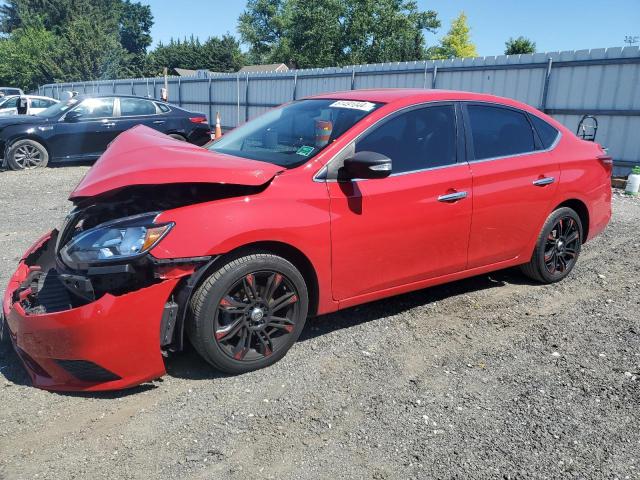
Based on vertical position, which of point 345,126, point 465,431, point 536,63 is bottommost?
point 465,431

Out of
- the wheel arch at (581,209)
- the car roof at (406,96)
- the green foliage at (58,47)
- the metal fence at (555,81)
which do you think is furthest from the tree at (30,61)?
the wheel arch at (581,209)

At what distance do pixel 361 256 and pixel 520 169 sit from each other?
1670mm

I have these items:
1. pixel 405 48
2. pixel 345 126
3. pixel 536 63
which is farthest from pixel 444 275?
pixel 405 48

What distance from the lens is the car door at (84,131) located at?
11.3m

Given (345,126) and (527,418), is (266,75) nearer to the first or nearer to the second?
(345,126)

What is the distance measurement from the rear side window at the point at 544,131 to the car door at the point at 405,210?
96 cm

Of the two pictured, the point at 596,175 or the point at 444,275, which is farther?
the point at 596,175

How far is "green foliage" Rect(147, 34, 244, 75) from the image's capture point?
255ft

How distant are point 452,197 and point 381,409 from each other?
165 cm

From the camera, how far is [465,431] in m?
2.81

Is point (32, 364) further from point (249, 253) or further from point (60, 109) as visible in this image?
point (60, 109)

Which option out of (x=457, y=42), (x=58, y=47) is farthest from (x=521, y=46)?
(x=58, y=47)

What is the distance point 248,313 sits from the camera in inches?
127

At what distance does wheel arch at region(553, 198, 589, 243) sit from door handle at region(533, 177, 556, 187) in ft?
0.97
